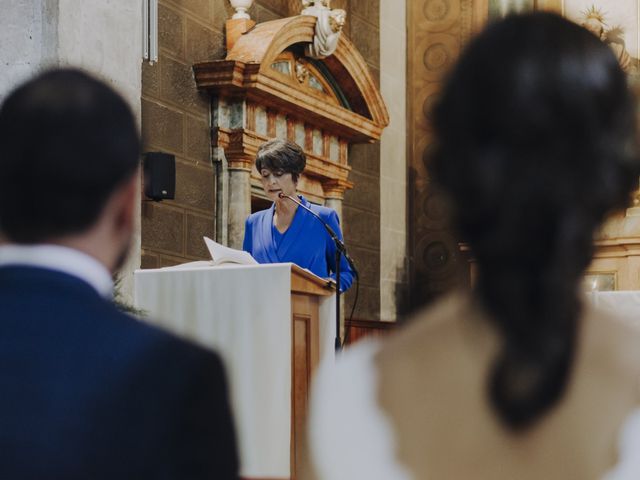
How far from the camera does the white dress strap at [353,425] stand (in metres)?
1.01

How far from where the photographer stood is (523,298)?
97cm

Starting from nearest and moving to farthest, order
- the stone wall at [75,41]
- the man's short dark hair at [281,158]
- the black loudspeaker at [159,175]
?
the man's short dark hair at [281,158] < the stone wall at [75,41] < the black loudspeaker at [159,175]

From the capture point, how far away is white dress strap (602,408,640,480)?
3.28 feet

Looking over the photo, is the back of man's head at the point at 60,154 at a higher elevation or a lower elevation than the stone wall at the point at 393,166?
lower

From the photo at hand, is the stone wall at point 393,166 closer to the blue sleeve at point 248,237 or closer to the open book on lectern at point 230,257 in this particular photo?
the blue sleeve at point 248,237

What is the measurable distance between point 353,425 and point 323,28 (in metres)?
8.60

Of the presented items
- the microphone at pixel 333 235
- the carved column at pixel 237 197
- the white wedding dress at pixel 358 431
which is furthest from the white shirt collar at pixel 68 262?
the carved column at pixel 237 197

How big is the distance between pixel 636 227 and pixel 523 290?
1011 cm

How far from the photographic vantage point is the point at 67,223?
3.97 feet

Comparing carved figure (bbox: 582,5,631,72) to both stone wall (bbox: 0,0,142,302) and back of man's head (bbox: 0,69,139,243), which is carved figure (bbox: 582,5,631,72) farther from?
back of man's head (bbox: 0,69,139,243)

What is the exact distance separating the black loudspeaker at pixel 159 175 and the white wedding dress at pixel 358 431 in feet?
21.1

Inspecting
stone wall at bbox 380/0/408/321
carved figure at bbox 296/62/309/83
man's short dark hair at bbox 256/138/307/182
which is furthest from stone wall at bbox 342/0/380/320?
man's short dark hair at bbox 256/138/307/182

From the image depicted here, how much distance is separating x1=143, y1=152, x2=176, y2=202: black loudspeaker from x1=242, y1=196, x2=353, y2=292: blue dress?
1.71 meters

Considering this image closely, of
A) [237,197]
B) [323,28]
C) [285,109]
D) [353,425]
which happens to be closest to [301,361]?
[237,197]
